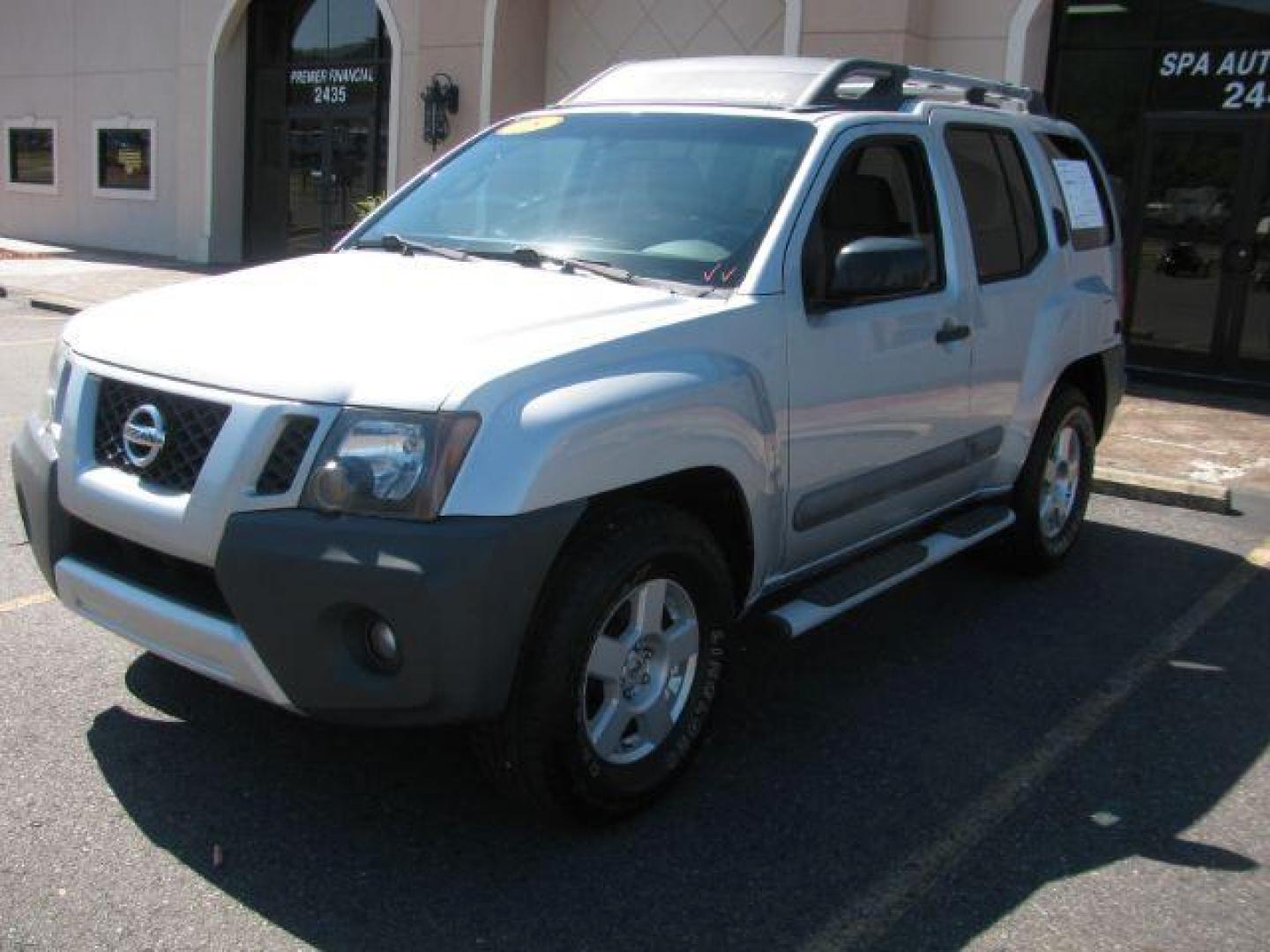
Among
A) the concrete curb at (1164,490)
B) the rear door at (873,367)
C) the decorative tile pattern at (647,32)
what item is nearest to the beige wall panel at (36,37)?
the decorative tile pattern at (647,32)

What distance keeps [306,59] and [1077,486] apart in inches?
646

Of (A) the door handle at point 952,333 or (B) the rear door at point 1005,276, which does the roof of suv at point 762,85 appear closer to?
(B) the rear door at point 1005,276

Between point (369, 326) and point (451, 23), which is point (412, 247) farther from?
point (451, 23)

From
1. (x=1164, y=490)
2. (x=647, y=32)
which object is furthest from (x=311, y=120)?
(x=1164, y=490)

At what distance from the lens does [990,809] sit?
371cm

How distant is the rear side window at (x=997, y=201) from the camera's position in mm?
5004

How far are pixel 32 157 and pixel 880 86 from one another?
22.5 m

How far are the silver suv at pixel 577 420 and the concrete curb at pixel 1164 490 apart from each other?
2742 mm

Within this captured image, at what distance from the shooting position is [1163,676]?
190 inches

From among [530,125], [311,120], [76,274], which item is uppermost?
[311,120]

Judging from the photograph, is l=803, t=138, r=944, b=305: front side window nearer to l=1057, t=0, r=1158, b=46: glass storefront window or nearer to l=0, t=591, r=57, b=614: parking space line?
l=0, t=591, r=57, b=614: parking space line

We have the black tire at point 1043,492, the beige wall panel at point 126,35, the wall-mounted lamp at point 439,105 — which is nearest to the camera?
the black tire at point 1043,492

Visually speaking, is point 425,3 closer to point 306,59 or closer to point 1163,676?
point 306,59

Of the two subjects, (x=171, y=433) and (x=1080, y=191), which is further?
(x=1080, y=191)
